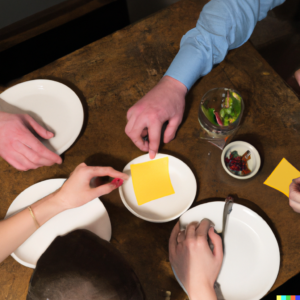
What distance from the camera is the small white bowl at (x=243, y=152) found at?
79 centimetres

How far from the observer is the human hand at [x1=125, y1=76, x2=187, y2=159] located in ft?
2.63

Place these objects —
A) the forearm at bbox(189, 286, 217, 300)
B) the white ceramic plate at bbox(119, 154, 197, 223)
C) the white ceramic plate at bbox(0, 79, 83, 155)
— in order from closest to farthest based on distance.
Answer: the forearm at bbox(189, 286, 217, 300) < the white ceramic plate at bbox(119, 154, 197, 223) < the white ceramic plate at bbox(0, 79, 83, 155)

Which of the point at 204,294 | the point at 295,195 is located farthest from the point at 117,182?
the point at 295,195

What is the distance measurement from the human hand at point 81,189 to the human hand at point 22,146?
0.37 feet

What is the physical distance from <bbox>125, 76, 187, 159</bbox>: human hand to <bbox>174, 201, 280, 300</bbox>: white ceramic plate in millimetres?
283

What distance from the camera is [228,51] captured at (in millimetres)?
982

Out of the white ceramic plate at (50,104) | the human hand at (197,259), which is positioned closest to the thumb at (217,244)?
the human hand at (197,259)

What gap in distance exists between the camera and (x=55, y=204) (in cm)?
74

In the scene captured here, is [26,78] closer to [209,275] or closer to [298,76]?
A: [209,275]

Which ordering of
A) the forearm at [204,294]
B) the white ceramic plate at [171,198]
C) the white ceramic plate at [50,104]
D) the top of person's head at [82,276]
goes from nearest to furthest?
1. the top of person's head at [82,276]
2. the forearm at [204,294]
3. the white ceramic plate at [171,198]
4. the white ceramic plate at [50,104]

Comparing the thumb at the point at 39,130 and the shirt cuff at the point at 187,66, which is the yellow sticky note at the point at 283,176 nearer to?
the shirt cuff at the point at 187,66

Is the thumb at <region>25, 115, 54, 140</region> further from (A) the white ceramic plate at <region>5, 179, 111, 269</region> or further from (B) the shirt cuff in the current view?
(B) the shirt cuff

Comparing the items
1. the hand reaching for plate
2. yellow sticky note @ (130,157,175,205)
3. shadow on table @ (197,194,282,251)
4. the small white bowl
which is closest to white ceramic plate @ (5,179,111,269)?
the hand reaching for plate

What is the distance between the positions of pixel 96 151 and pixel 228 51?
2.33 feet
